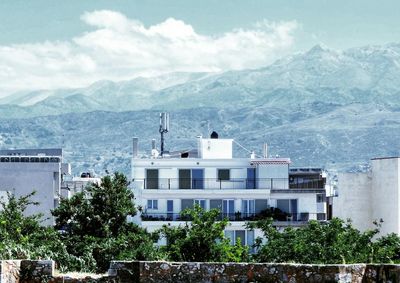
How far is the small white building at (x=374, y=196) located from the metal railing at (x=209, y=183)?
24.3ft

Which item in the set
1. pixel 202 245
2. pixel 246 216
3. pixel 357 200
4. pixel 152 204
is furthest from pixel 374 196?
pixel 202 245

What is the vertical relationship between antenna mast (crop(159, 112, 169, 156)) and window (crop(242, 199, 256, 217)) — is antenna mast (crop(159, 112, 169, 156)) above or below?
above

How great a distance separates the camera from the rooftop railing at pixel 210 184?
7200cm

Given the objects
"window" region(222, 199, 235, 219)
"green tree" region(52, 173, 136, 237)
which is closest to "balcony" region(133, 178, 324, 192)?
"window" region(222, 199, 235, 219)

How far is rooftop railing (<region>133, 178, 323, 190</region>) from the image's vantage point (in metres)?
72.0

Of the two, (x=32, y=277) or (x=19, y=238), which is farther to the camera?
(x=19, y=238)

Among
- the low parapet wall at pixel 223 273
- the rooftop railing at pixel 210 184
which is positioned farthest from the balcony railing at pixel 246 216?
the low parapet wall at pixel 223 273

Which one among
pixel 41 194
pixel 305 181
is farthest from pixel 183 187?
pixel 41 194

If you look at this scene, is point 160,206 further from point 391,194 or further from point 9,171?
point 9,171

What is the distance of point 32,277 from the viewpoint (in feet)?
40.1

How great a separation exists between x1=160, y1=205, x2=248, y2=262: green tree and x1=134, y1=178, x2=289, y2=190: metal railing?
38.5 metres

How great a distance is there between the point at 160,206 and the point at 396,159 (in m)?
17.2

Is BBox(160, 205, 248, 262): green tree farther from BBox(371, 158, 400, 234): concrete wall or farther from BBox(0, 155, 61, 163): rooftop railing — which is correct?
BBox(0, 155, 61, 163): rooftop railing

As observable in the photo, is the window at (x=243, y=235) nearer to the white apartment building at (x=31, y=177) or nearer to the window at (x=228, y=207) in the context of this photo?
the window at (x=228, y=207)
